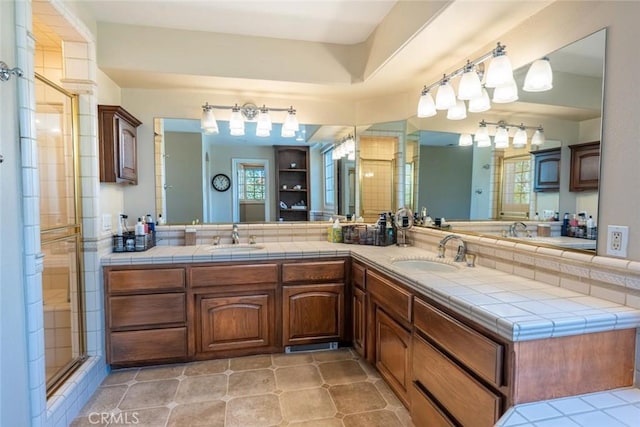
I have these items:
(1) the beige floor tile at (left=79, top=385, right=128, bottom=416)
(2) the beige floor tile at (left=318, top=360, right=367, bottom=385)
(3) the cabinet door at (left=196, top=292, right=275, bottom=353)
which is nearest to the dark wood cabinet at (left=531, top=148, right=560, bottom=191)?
(2) the beige floor tile at (left=318, top=360, right=367, bottom=385)

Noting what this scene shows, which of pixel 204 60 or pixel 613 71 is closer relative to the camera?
pixel 613 71

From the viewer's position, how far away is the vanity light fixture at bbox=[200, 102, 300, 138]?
2.77 m

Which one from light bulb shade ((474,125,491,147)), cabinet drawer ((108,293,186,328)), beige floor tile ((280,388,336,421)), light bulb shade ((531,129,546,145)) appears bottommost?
beige floor tile ((280,388,336,421))

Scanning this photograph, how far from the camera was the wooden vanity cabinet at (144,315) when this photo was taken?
2.24 metres

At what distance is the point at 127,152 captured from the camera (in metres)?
2.47

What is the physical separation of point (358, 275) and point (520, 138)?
136 cm

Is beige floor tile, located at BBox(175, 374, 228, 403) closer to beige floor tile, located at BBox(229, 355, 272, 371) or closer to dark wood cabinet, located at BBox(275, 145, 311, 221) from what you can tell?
beige floor tile, located at BBox(229, 355, 272, 371)

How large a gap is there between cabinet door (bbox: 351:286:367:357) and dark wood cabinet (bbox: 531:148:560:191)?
1271mm

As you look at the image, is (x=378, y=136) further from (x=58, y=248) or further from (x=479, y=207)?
→ (x=58, y=248)

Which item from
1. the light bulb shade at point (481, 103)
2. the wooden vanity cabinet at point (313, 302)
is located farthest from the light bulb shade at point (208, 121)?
the light bulb shade at point (481, 103)

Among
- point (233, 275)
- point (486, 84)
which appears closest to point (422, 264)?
point (486, 84)

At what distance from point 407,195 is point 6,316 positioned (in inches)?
107

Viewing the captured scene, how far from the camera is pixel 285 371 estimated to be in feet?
7.62

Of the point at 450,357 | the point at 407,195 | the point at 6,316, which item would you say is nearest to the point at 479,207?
the point at 407,195
